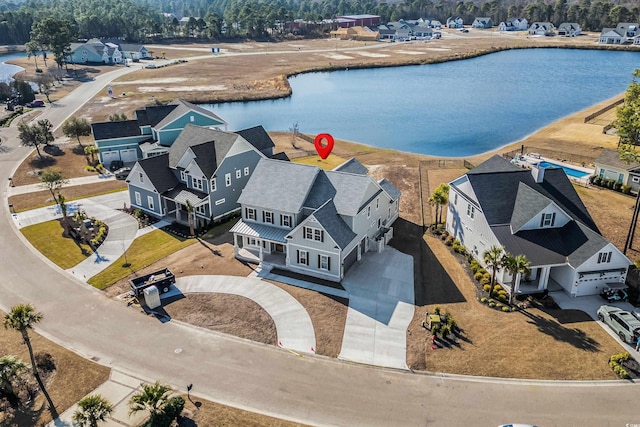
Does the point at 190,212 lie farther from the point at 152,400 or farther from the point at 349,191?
the point at 152,400

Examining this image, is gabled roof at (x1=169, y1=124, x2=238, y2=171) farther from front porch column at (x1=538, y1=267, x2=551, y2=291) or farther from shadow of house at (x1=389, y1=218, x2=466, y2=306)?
front porch column at (x1=538, y1=267, x2=551, y2=291)

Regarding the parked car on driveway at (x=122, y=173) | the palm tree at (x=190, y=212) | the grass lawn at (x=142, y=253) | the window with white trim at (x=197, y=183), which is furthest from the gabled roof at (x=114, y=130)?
the palm tree at (x=190, y=212)

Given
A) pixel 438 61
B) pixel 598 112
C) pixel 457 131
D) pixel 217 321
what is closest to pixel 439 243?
pixel 217 321

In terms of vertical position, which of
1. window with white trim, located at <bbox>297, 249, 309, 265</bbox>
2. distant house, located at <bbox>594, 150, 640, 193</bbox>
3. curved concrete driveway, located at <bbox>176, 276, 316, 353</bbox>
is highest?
distant house, located at <bbox>594, 150, 640, 193</bbox>

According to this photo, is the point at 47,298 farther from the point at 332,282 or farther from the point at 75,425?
the point at 332,282

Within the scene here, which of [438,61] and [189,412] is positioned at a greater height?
[438,61]

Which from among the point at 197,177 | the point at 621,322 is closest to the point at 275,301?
the point at 197,177

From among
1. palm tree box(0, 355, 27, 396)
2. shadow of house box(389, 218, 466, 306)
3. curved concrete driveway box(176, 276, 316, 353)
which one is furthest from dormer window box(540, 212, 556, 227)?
palm tree box(0, 355, 27, 396)

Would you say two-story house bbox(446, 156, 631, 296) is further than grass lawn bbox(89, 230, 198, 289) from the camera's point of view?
No
